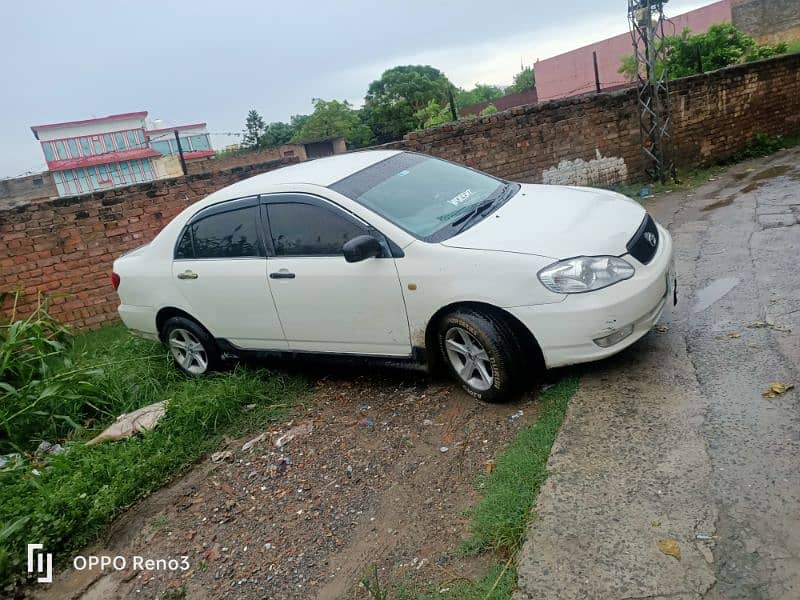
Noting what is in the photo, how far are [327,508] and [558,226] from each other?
7.08 ft

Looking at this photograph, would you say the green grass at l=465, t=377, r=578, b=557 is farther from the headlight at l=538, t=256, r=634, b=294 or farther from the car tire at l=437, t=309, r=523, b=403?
the headlight at l=538, t=256, r=634, b=294

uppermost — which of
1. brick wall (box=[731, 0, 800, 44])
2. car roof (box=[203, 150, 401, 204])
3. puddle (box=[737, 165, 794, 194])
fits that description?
brick wall (box=[731, 0, 800, 44])

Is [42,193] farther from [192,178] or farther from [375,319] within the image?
[375,319]

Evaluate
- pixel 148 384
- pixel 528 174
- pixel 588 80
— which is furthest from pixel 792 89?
pixel 588 80

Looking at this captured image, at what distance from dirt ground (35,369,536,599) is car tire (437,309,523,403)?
16cm

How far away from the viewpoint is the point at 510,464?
3.17m

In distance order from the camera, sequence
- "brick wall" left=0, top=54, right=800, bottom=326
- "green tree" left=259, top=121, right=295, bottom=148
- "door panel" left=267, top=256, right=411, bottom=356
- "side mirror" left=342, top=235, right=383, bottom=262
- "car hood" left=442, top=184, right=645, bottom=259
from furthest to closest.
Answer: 1. "green tree" left=259, top=121, right=295, bottom=148
2. "brick wall" left=0, top=54, right=800, bottom=326
3. "door panel" left=267, top=256, right=411, bottom=356
4. "side mirror" left=342, top=235, right=383, bottom=262
5. "car hood" left=442, top=184, right=645, bottom=259

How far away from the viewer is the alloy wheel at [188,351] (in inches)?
210

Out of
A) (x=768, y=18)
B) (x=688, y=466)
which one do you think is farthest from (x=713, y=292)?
(x=768, y=18)

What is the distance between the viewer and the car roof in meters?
4.48

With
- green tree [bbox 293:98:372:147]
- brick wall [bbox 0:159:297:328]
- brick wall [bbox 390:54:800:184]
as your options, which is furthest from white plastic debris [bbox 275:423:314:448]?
green tree [bbox 293:98:372:147]

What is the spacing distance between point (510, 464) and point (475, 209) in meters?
1.82

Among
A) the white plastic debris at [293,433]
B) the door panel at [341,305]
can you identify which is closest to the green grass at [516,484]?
the door panel at [341,305]

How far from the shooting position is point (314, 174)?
4613 mm
